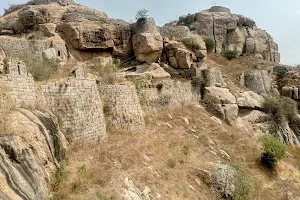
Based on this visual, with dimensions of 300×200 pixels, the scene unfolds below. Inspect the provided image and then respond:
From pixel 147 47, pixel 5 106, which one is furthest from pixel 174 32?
pixel 5 106

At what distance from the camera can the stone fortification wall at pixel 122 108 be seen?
1333cm

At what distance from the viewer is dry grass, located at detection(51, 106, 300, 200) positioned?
9.36 metres

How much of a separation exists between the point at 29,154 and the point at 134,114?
7381 millimetres

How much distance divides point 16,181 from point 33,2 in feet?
A: 69.7

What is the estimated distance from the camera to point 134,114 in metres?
14.3

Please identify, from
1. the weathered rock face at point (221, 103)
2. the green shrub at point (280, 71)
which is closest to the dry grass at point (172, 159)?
the weathered rock face at point (221, 103)

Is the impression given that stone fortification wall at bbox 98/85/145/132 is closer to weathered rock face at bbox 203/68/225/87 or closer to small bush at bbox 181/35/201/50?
weathered rock face at bbox 203/68/225/87

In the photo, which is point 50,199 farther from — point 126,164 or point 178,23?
point 178,23

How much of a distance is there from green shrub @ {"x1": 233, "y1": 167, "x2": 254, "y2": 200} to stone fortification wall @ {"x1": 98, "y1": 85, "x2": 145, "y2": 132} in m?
4.33

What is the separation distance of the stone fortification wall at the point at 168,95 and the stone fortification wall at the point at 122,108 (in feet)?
5.54

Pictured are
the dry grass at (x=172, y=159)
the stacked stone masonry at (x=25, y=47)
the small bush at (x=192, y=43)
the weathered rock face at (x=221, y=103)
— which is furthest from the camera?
the small bush at (x=192, y=43)

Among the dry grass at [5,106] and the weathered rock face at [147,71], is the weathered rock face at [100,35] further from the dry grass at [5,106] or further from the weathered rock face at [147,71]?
the dry grass at [5,106]

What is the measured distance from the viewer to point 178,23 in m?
33.9

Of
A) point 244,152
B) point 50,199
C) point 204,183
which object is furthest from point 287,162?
point 50,199
